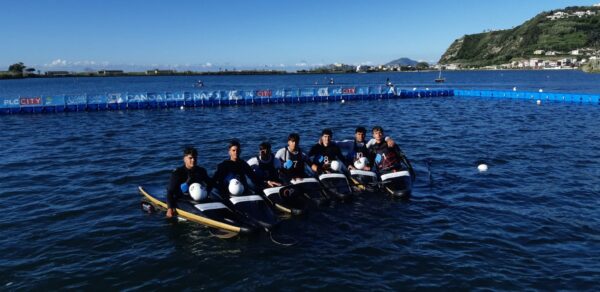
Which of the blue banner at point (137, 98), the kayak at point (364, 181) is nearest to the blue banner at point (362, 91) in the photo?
the blue banner at point (137, 98)

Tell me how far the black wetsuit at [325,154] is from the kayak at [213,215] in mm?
4914

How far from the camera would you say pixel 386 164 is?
659 inches

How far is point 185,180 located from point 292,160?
12.9ft

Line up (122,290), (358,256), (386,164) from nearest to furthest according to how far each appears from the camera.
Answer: (122,290) → (358,256) → (386,164)

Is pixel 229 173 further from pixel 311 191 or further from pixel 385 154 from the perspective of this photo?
pixel 385 154

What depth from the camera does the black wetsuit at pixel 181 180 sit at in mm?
12525

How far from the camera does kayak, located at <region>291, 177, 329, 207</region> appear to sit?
1464 cm

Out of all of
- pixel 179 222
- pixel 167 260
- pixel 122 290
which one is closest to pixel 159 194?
pixel 179 222

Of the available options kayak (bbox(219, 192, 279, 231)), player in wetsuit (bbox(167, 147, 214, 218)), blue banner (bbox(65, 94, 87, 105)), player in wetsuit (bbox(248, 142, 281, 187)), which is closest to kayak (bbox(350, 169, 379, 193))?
player in wetsuit (bbox(248, 142, 281, 187))

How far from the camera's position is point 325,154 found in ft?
53.7

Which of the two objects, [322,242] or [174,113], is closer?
[322,242]

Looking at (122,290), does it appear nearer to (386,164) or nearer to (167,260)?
(167,260)

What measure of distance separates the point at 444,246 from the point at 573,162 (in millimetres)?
14224

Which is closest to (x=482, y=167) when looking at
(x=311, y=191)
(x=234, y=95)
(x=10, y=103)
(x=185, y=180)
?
(x=311, y=191)
